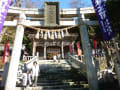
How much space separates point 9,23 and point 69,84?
206 inches

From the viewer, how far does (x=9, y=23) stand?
7.08m

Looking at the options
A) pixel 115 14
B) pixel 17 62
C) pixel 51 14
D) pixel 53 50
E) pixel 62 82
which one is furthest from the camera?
pixel 53 50

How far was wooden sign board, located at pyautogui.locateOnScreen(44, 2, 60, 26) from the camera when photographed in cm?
737

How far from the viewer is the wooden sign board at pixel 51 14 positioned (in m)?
7.37

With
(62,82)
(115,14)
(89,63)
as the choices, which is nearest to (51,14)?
(115,14)

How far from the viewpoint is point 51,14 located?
7570mm

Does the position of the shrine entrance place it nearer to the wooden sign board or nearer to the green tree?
the wooden sign board

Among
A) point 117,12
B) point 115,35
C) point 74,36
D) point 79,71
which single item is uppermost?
point 74,36

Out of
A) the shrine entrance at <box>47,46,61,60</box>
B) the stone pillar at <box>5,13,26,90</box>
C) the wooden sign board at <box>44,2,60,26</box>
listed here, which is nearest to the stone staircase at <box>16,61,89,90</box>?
the stone pillar at <box>5,13,26,90</box>

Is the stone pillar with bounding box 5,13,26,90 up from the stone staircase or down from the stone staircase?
up

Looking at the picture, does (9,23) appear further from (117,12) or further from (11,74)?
(117,12)

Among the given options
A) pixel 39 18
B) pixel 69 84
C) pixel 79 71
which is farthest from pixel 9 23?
pixel 79 71

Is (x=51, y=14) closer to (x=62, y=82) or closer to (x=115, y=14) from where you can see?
(x=115, y=14)

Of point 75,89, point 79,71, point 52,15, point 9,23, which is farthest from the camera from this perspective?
point 79,71
